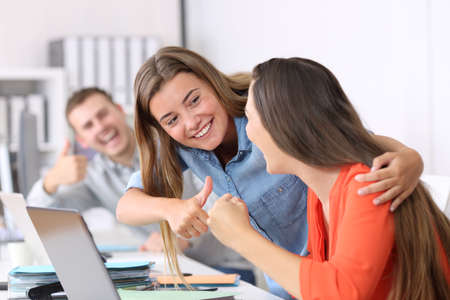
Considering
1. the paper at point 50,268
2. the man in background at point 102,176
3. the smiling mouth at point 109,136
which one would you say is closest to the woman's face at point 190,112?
the paper at point 50,268

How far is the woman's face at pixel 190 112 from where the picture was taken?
1339 mm

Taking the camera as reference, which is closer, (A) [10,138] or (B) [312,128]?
(B) [312,128]

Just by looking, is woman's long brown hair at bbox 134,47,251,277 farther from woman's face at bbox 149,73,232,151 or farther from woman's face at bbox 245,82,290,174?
woman's face at bbox 245,82,290,174

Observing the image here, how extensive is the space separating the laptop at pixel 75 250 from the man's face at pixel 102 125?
4.35 ft

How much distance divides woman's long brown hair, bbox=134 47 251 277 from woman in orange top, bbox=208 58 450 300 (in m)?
0.38

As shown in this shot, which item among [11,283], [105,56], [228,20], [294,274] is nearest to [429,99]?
[294,274]

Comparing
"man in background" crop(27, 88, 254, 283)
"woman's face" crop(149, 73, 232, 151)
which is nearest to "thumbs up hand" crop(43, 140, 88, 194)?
"man in background" crop(27, 88, 254, 283)

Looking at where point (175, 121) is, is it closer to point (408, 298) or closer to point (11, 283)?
point (11, 283)

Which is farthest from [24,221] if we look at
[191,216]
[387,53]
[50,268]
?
[387,53]

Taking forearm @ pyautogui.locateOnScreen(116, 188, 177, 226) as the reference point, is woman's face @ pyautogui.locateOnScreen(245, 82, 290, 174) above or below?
above

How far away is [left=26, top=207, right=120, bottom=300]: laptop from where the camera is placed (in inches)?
36.8

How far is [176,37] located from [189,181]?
2.25m

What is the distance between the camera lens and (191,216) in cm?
109

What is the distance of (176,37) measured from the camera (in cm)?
392
